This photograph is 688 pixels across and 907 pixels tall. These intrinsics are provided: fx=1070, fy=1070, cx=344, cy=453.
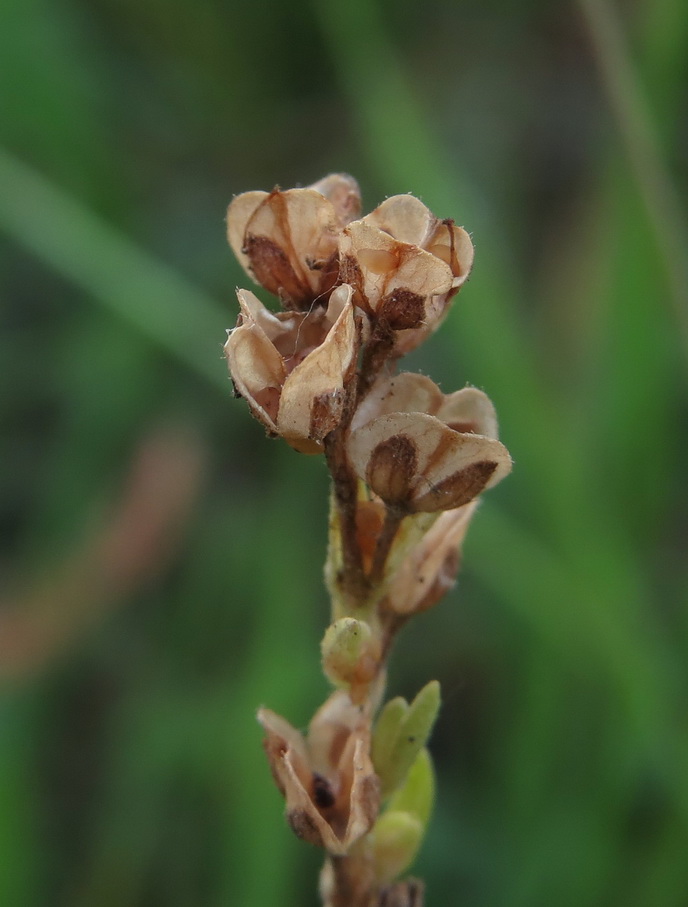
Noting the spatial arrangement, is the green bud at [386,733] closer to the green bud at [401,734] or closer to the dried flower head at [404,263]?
the green bud at [401,734]

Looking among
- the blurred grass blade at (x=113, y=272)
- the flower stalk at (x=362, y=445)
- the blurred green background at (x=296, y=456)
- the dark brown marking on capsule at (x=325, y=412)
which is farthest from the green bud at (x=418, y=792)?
the blurred grass blade at (x=113, y=272)

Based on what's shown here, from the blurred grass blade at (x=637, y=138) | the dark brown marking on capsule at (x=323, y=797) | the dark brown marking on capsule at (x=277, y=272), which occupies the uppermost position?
the blurred grass blade at (x=637, y=138)

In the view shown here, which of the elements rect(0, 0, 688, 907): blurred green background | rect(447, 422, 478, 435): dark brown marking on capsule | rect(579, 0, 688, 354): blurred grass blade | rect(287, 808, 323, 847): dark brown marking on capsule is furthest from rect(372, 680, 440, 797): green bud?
rect(579, 0, 688, 354): blurred grass blade

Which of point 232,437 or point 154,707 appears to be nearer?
point 154,707

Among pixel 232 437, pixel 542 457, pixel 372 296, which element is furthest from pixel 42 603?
pixel 372 296

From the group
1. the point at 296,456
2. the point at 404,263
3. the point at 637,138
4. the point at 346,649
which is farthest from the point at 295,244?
the point at 296,456

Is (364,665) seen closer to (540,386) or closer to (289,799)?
(289,799)

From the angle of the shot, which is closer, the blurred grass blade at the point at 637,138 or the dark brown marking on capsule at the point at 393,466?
the dark brown marking on capsule at the point at 393,466
